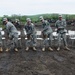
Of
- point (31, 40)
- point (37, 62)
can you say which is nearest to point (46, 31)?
point (31, 40)

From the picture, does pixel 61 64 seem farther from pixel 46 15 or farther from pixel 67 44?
pixel 46 15

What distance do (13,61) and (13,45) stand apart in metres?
1.90

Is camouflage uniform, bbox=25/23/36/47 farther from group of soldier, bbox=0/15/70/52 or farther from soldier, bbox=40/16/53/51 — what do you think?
soldier, bbox=40/16/53/51

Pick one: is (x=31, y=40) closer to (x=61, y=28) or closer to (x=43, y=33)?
(x=43, y=33)

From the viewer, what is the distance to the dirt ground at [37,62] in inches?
507

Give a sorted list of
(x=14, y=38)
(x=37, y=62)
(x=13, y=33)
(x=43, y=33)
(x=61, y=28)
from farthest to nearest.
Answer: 1. (x=43, y=33)
2. (x=61, y=28)
3. (x=14, y=38)
4. (x=13, y=33)
5. (x=37, y=62)

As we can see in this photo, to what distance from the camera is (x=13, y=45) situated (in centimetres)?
1617

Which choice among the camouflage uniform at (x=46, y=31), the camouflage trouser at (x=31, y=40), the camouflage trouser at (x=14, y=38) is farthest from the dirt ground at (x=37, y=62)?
the camouflage uniform at (x=46, y=31)

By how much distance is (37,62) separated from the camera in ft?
46.5

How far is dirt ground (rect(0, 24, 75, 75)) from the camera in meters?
12.9

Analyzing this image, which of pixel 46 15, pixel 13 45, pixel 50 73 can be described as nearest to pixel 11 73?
pixel 50 73

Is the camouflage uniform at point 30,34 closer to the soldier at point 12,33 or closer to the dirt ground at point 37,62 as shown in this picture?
the dirt ground at point 37,62

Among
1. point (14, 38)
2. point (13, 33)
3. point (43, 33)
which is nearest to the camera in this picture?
point (13, 33)

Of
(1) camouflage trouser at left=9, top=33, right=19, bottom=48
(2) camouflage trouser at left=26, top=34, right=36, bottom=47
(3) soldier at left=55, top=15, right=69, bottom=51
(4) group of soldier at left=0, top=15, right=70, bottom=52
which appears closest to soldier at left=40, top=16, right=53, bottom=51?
(4) group of soldier at left=0, top=15, right=70, bottom=52
